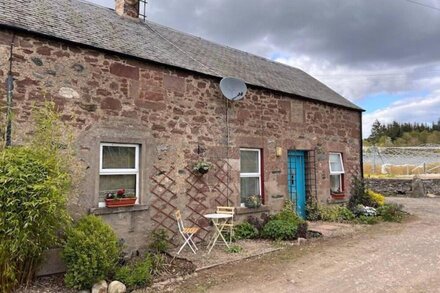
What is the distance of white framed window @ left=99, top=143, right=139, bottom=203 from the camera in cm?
667

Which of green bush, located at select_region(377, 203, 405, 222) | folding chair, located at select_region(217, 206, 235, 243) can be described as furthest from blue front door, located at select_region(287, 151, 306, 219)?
folding chair, located at select_region(217, 206, 235, 243)

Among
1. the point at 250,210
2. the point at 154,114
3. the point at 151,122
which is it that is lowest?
the point at 250,210

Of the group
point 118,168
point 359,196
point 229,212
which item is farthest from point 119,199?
point 359,196

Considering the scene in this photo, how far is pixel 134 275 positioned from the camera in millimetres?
5359

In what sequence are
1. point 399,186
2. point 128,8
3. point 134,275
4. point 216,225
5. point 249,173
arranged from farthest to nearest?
point 399,186 < point 128,8 < point 249,173 < point 216,225 < point 134,275

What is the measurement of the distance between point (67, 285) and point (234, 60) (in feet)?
27.5

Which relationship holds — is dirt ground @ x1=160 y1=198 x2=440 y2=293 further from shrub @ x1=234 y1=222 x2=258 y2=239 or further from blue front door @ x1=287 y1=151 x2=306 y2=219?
blue front door @ x1=287 y1=151 x2=306 y2=219

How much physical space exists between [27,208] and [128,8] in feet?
23.7

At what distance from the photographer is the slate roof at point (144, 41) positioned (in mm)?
6527

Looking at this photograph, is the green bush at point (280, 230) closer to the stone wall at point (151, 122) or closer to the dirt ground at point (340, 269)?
the dirt ground at point (340, 269)

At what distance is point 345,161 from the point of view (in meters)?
12.7

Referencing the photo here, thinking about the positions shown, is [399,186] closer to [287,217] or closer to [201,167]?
[287,217]

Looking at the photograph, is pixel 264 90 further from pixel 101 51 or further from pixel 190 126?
pixel 101 51

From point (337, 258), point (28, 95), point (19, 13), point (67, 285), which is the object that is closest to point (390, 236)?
point (337, 258)
